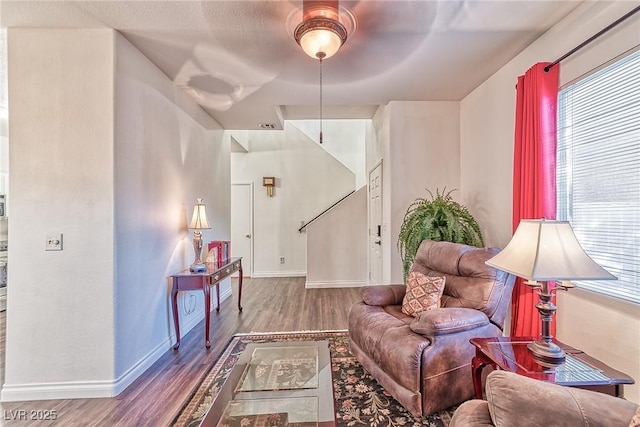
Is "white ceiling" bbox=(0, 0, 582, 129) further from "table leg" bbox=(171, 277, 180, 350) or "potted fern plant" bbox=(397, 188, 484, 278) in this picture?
"table leg" bbox=(171, 277, 180, 350)

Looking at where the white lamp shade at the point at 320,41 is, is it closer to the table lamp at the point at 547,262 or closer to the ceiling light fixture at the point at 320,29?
the ceiling light fixture at the point at 320,29

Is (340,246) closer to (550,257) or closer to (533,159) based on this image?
(533,159)

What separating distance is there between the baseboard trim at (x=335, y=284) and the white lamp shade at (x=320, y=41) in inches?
155

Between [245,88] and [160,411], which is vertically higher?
[245,88]

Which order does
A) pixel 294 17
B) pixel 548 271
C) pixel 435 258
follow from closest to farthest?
pixel 548 271, pixel 294 17, pixel 435 258

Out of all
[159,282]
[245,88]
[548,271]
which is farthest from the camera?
[245,88]

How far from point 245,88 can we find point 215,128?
4.29 ft

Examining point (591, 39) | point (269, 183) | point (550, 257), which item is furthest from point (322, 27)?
point (269, 183)

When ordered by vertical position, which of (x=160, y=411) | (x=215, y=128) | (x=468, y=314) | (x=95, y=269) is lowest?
(x=160, y=411)

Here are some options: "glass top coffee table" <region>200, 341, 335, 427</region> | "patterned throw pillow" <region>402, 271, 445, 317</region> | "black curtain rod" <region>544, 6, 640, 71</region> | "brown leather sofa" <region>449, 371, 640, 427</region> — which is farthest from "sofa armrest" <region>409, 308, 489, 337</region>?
"black curtain rod" <region>544, 6, 640, 71</region>

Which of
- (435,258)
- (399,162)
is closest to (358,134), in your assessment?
(399,162)

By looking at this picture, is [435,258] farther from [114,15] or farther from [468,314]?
[114,15]

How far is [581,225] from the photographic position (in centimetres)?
191

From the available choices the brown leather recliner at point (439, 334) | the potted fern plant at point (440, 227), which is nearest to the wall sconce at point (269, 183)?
the potted fern plant at point (440, 227)
